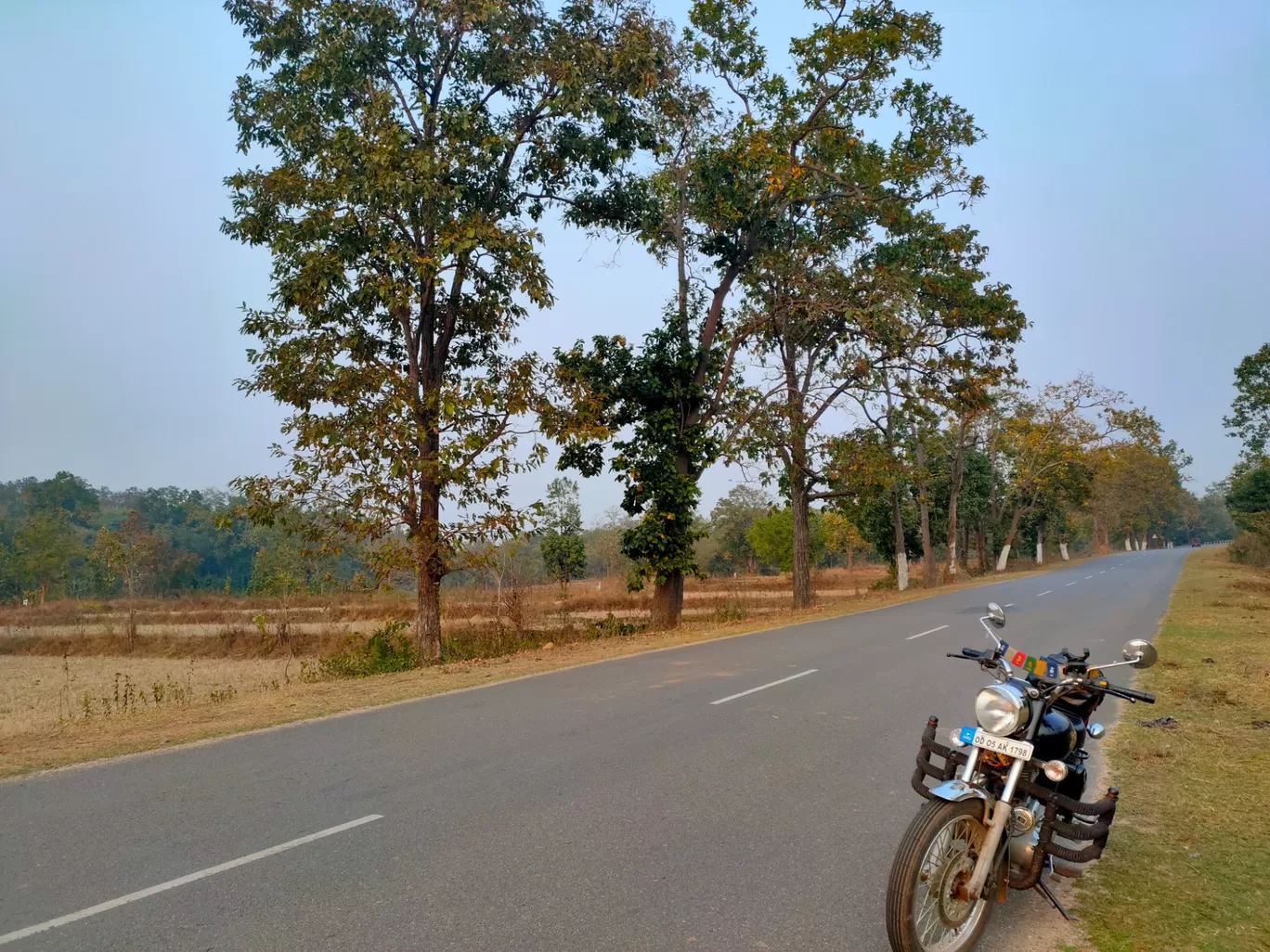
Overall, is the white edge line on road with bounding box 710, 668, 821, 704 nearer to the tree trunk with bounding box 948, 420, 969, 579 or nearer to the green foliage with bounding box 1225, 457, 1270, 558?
the tree trunk with bounding box 948, 420, 969, 579

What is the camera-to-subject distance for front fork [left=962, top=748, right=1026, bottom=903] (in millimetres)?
4141

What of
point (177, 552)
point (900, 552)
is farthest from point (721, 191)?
point (177, 552)

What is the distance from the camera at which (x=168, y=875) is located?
5137 millimetres

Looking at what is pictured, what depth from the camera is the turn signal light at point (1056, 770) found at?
420cm

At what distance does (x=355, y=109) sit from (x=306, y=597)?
3453cm

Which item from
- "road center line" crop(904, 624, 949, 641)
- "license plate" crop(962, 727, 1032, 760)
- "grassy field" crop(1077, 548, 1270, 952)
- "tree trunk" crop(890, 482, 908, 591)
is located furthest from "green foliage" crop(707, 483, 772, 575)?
"license plate" crop(962, 727, 1032, 760)

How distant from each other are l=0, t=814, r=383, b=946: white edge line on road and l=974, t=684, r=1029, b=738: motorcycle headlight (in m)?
3.96

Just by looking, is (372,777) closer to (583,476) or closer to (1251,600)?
(583,476)

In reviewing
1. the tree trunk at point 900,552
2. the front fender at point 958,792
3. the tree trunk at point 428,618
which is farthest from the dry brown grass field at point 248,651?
the front fender at point 958,792

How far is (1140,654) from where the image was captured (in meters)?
4.78

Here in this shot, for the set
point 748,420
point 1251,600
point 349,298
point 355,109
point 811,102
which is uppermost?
point 811,102

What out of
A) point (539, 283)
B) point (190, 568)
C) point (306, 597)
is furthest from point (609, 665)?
point (190, 568)

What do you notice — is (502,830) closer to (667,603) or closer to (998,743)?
(998,743)

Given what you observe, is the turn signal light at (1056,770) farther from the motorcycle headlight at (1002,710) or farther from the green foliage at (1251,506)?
the green foliage at (1251,506)
